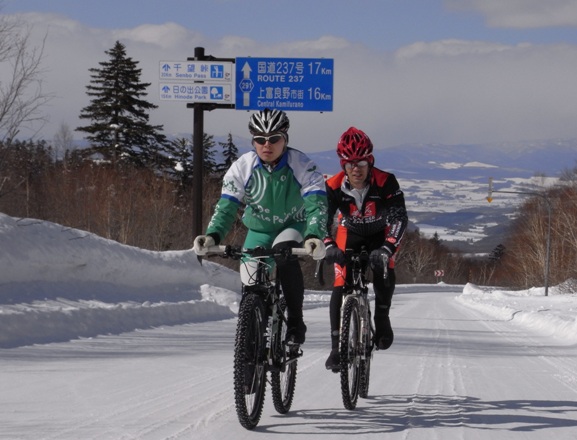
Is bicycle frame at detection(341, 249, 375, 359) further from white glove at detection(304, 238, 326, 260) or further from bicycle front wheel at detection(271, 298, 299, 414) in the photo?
white glove at detection(304, 238, 326, 260)

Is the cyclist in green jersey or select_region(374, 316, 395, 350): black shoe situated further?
select_region(374, 316, 395, 350): black shoe

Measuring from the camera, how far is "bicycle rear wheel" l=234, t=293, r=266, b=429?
552 cm

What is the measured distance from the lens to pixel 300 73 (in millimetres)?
25828

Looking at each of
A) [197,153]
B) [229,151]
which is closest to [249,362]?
[197,153]

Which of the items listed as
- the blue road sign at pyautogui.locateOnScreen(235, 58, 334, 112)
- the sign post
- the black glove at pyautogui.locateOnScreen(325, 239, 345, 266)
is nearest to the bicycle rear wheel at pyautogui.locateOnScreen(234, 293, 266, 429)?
the black glove at pyautogui.locateOnScreen(325, 239, 345, 266)

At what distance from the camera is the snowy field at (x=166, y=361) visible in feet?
19.8

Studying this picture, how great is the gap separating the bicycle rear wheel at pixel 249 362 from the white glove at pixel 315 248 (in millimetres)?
458

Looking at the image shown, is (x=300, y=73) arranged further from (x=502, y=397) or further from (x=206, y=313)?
(x=502, y=397)

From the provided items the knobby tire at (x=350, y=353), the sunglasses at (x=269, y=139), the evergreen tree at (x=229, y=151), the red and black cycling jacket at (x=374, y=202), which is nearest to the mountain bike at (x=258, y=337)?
the knobby tire at (x=350, y=353)

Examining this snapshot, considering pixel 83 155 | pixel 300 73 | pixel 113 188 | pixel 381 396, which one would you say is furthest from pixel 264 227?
pixel 83 155

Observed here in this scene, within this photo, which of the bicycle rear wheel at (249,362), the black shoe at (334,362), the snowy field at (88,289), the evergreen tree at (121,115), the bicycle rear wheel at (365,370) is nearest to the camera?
the bicycle rear wheel at (249,362)

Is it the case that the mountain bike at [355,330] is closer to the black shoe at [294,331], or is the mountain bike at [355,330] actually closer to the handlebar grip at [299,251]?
the black shoe at [294,331]

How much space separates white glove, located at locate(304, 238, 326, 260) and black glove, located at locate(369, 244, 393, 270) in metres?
1.07

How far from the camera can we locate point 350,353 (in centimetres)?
691
